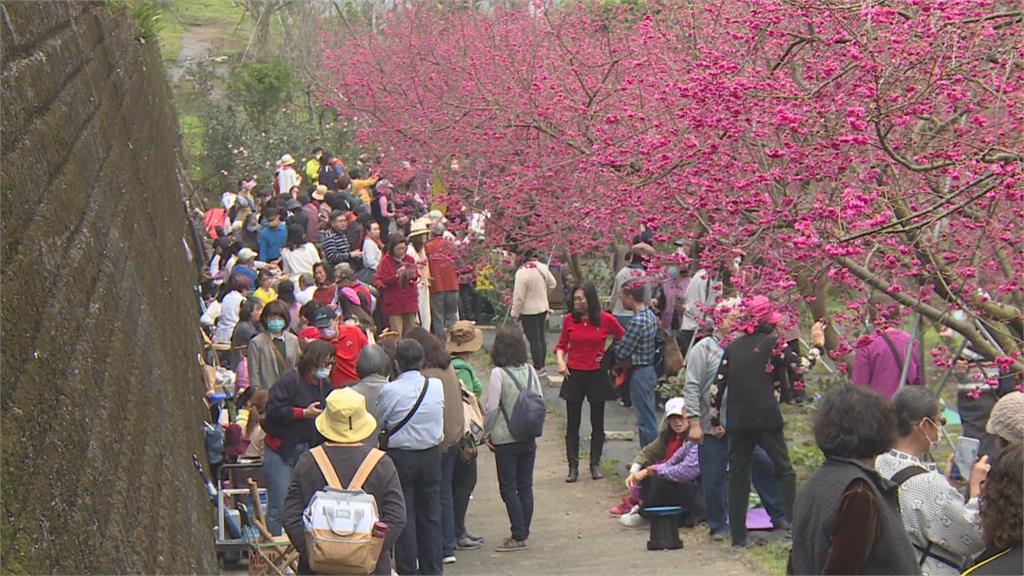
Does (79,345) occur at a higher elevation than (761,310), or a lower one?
higher

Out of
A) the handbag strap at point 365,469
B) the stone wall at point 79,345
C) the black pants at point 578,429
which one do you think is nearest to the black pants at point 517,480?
the black pants at point 578,429

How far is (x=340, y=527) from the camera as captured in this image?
670cm

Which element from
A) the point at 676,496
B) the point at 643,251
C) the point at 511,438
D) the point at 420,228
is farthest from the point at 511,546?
the point at 420,228

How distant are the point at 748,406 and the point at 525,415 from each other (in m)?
1.63

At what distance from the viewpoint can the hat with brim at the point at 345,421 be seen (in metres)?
7.00

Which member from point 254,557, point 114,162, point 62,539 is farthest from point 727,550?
point 62,539

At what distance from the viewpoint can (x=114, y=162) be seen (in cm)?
766

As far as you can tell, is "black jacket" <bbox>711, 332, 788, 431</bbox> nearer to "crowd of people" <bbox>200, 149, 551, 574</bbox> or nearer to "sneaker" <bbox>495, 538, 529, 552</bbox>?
"crowd of people" <bbox>200, 149, 551, 574</bbox>

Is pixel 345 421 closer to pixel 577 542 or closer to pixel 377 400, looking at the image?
pixel 377 400

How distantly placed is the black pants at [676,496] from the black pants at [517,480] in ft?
3.17

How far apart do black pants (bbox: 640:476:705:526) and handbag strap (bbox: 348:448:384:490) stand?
4.37 m

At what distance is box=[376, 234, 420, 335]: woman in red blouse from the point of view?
1573 centimetres

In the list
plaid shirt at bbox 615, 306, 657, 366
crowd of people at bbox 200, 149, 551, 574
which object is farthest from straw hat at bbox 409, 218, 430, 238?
plaid shirt at bbox 615, 306, 657, 366

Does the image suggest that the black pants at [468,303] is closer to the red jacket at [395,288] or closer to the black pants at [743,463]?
the red jacket at [395,288]
